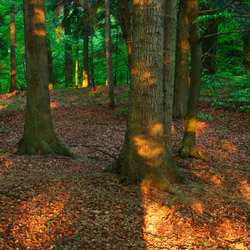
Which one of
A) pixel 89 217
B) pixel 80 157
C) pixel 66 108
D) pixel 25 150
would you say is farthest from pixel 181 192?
pixel 66 108

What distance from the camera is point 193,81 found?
7176 millimetres

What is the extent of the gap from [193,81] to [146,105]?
301 cm

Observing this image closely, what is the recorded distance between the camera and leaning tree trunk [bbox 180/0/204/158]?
256 inches

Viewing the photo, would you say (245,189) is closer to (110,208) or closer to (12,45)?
(110,208)

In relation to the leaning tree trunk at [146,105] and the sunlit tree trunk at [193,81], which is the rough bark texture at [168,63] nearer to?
the sunlit tree trunk at [193,81]

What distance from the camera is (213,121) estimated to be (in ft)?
43.0

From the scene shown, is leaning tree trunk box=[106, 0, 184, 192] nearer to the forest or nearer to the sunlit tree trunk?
the forest

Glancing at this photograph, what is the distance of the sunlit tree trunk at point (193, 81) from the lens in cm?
651

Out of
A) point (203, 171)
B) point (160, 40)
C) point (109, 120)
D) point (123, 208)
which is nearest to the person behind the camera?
point (123, 208)

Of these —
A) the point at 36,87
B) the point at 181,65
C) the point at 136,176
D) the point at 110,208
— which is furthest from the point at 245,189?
the point at 181,65

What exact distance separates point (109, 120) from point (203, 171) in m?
6.73

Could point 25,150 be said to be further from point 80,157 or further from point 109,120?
point 109,120

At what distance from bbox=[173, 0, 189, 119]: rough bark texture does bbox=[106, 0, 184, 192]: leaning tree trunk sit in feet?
24.5

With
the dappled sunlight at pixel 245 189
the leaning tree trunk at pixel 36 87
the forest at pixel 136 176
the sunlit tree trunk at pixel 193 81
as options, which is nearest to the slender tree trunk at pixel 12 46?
the forest at pixel 136 176
